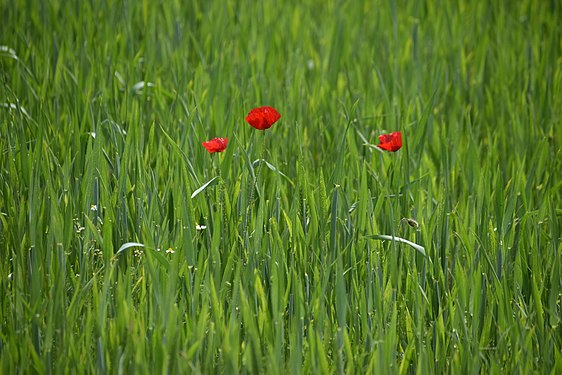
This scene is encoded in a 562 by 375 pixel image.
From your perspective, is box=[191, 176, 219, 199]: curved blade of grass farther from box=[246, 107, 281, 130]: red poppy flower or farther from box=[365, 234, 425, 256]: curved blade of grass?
box=[365, 234, 425, 256]: curved blade of grass

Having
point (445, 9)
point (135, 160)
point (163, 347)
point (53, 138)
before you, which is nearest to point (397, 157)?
point (135, 160)

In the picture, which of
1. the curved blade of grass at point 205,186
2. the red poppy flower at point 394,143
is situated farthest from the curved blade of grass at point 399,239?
the curved blade of grass at point 205,186

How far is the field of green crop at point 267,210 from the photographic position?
155 cm

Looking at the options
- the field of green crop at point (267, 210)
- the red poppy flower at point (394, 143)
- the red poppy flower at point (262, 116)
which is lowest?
the field of green crop at point (267, 210)

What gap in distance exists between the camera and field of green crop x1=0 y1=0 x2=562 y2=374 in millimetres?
1553

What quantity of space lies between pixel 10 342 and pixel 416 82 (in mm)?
1957

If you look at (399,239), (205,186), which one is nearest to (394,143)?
(399,239)

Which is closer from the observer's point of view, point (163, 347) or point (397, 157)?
point (163, 347)

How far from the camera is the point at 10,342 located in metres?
1.51

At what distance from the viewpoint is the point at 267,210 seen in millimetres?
2023

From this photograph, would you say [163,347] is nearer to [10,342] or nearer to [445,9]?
[10,342]

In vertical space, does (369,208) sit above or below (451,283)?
above

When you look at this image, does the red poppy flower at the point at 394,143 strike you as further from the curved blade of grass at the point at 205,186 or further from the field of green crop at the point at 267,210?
the curved blade of grass at the point at 205,186

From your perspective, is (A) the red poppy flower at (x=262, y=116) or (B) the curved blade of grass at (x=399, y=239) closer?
(B) the curved blade of grass at (x=399, y=239)
